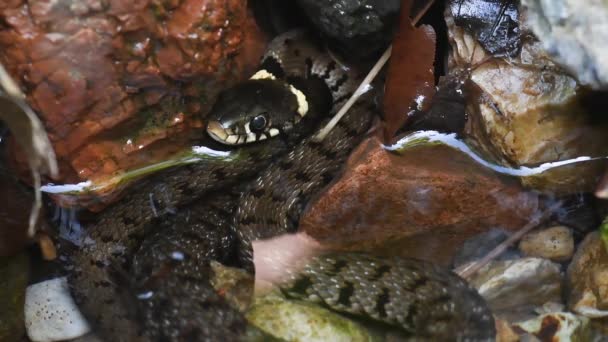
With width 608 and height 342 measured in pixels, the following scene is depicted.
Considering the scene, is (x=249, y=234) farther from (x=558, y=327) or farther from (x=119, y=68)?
(x=558, y=327)

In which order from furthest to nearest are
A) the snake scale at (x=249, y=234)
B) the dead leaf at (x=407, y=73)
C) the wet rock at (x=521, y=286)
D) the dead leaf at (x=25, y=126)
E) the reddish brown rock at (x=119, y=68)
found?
the dead leaf at (x=407, y=73) < the snake scale at (x=249, y=234) < the wet rock at (x=521, y=286) < the reddish brown rock at (x=119, y=68) < the dead leaf at (x=25, y=126)

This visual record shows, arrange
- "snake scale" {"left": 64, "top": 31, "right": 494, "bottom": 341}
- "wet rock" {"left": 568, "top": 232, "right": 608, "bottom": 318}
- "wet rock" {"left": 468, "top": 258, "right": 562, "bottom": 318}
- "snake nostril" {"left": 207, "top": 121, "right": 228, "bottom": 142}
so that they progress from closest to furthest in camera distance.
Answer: "wet rock" {"left": 568, "top": 232, "right": 608, "bottom": 318}, "wet rock" {"left": 468, "top": 258, "right": 562, "bottom": 318}, "snake scale" {"left": 64, "top": 31, "right": 494, "bottom": 341}, "snake nostril" {"left": 207, "top": 121, "right": 228, "bottom": 142}

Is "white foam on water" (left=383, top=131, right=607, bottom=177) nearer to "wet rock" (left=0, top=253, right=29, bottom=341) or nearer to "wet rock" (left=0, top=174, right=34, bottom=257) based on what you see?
"wet rock" (left=0, top=174, right=34, bottom=257)

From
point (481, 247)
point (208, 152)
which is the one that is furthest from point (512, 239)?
point (208, 152)

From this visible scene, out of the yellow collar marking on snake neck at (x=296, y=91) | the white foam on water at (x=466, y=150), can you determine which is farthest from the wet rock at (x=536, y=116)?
the yellow collar marking on snake neck at (x=296, y=91)

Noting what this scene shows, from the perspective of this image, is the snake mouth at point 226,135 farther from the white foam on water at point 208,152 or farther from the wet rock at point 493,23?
the wet rock at point 493,23

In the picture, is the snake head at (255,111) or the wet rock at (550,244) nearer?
the wet rock at (550,244)

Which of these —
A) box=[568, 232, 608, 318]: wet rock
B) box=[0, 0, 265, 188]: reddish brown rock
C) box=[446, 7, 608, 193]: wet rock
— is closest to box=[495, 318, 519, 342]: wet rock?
box=[568, 232, 608, 318]: wet rock
